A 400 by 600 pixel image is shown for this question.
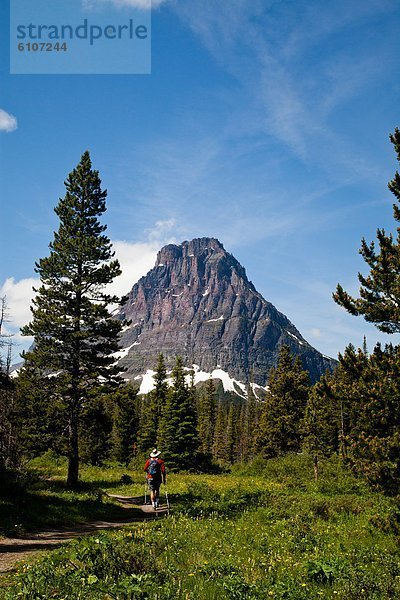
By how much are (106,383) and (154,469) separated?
28.0 feet

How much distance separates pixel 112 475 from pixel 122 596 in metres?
29.8

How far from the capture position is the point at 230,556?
836 centimetres

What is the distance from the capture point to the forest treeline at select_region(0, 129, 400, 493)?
1411 cm

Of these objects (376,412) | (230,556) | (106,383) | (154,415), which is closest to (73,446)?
(106,383)

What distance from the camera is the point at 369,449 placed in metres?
13.6

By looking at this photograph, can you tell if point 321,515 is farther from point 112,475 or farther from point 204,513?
point 112,475

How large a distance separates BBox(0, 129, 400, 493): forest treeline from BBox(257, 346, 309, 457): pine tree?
4.8 inches

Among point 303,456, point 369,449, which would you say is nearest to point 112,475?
point 303,456

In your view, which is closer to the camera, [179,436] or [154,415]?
[179,436]

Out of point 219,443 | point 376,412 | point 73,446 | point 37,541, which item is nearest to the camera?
point 37,541

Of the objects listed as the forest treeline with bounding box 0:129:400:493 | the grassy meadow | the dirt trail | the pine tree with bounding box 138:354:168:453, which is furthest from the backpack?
the pine tree with bounding box 138:354:168:453

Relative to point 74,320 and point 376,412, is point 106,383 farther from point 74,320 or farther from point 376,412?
point 376,412

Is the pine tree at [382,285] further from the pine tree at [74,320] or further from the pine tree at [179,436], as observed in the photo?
the pine tree at [179,436]

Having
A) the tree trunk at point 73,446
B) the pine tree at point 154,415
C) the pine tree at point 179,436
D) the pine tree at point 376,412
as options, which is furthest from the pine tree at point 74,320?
the pine tree at point 154,415
